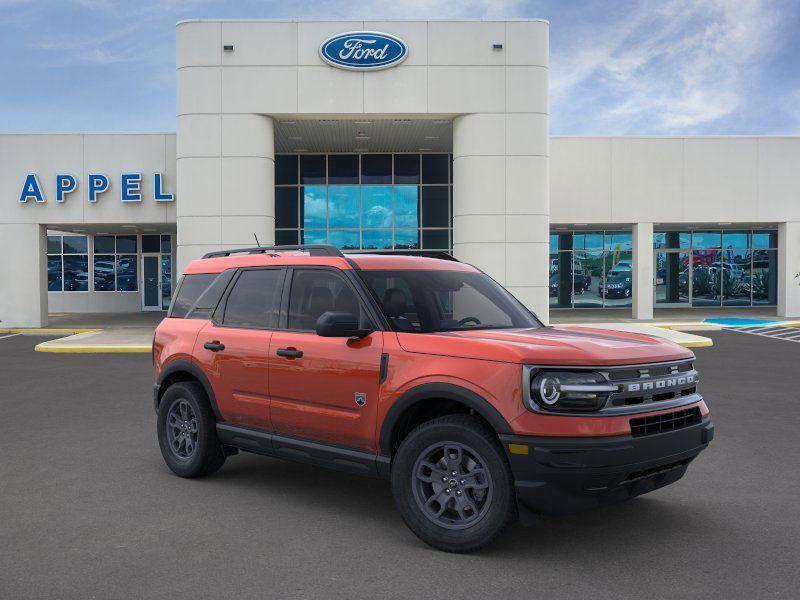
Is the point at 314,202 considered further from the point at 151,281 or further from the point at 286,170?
the point at 151,281

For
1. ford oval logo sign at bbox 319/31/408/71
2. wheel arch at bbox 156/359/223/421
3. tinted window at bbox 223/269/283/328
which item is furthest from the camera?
ford oval logo sign at bbox 319/31/408/71

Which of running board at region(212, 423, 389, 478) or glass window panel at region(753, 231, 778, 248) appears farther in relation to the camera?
glass window panel at region(753, 231, 778, 248)

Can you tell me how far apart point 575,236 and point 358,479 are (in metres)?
29.5

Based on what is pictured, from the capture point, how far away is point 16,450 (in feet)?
24.6

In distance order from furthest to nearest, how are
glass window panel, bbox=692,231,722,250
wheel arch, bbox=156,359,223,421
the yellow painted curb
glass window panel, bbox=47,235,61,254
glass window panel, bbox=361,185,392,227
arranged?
glass window panel, bbox=692,231,722,250, glass window panel, bbox=47,235,61,254, glass window panel, bbox=361,185,392,227, the yellow painted curb, wheel arch, bbox=156,359,223,421

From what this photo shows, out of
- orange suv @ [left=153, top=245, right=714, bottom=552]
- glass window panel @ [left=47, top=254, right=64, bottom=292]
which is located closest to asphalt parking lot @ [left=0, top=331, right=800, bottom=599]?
orange suv @ [left=153, top=245, right=714, bottom=552]

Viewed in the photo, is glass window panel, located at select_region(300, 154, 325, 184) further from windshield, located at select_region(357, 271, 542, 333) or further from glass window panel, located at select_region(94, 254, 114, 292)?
windshield, located at select_region(357, 271, 542, 333)

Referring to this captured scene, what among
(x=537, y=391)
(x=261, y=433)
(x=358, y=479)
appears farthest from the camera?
(x=358, y=479)

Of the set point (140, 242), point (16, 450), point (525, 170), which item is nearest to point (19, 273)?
point (140, 242)

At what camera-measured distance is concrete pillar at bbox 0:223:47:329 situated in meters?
25.0

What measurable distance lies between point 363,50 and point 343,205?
7626 millimetres

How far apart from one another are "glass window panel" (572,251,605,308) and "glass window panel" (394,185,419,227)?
10.4m

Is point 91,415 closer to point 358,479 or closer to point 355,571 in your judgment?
point 358,479

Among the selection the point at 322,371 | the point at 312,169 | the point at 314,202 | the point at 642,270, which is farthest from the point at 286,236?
the point at 322,371
